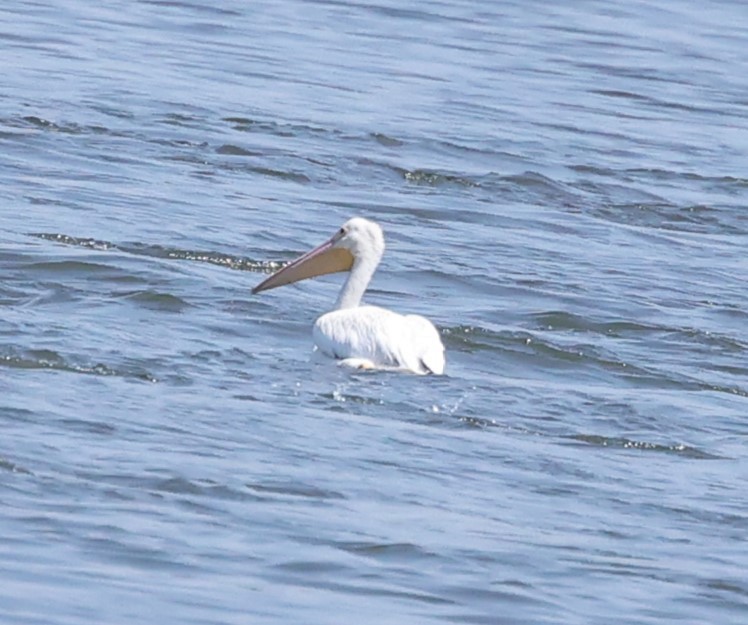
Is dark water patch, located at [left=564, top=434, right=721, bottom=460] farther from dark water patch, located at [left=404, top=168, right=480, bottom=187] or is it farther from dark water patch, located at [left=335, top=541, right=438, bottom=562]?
dark water patch, located at [left=404, top=168, right=480, bottom=187]

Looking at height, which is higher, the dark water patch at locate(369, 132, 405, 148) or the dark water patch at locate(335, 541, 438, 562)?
the dark water patch at locate(369, 132, 405, 148)

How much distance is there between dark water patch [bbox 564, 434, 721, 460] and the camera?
780cm

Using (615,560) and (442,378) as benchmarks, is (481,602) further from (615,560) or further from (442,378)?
(442,378)

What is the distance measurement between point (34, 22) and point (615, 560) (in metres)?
13.2

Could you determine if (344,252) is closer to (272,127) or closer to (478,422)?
(478,422)

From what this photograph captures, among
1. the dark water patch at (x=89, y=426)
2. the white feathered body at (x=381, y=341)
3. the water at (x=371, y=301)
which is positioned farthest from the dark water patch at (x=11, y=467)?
the white feathered body at (x=381, y=341)

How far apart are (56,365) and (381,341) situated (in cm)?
132

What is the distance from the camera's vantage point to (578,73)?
19.5 meters

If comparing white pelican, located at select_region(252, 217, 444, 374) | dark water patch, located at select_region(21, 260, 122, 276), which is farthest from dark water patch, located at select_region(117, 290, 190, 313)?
white pelican, located at select_region(252, 217, 444, 374)

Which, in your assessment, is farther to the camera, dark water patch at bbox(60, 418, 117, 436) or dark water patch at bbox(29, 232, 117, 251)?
dark water patch at bbox(29, 232, 117, 251)

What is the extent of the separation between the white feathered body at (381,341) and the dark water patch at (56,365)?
0.96 m

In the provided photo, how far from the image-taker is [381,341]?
8.78m

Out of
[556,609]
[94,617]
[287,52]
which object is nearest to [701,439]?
[556,609]

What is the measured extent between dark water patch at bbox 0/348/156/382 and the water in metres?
0.02
